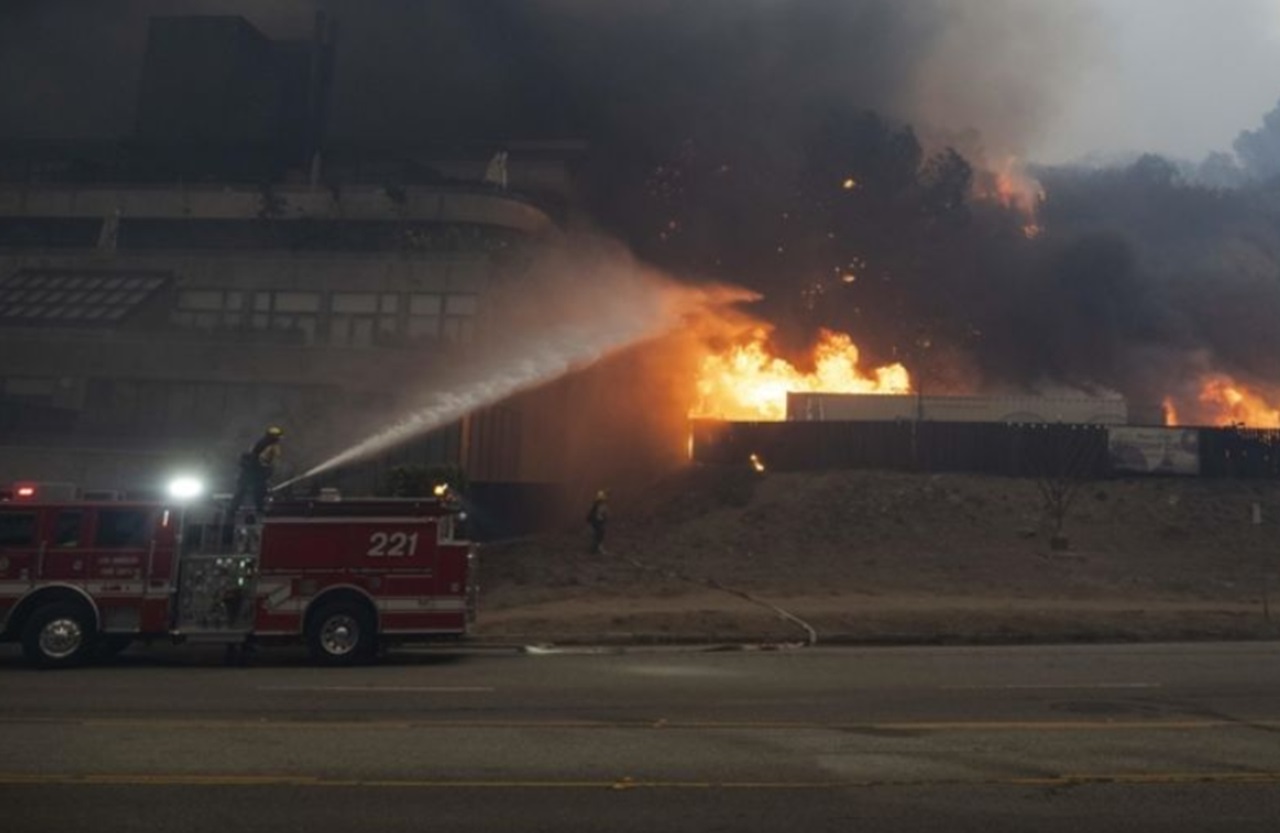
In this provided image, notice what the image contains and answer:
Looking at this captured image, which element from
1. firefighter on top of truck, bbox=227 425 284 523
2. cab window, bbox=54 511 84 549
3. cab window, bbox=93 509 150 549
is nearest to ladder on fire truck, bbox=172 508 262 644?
firefighter on top of truck, bbox=227 425 284 523

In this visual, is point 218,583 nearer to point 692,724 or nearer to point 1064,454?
point 692,724

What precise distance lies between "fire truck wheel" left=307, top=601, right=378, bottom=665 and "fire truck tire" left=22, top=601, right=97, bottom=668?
2977 mm

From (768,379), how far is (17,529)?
110ft

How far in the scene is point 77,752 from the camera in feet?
26.3

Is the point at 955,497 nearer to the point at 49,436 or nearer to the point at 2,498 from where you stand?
the point at 2,498

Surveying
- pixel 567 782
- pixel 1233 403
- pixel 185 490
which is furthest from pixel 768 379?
pixel 567 782

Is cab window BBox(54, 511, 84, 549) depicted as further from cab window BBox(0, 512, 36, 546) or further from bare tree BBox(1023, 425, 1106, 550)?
bare tree BBox(1023, 425, 1106, 550)

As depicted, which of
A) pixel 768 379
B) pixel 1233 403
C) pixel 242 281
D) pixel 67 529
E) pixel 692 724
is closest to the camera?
pixel 692 724

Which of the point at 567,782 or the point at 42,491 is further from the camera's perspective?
the point at 42,491

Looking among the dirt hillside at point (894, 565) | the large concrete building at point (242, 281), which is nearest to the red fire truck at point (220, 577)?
the dirt hillside at point (894, 565)

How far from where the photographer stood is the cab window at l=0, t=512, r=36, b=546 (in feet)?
46.7

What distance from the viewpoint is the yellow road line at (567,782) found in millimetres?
6961

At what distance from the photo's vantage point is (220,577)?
14461mm

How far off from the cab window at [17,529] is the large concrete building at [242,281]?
42.7 ft
